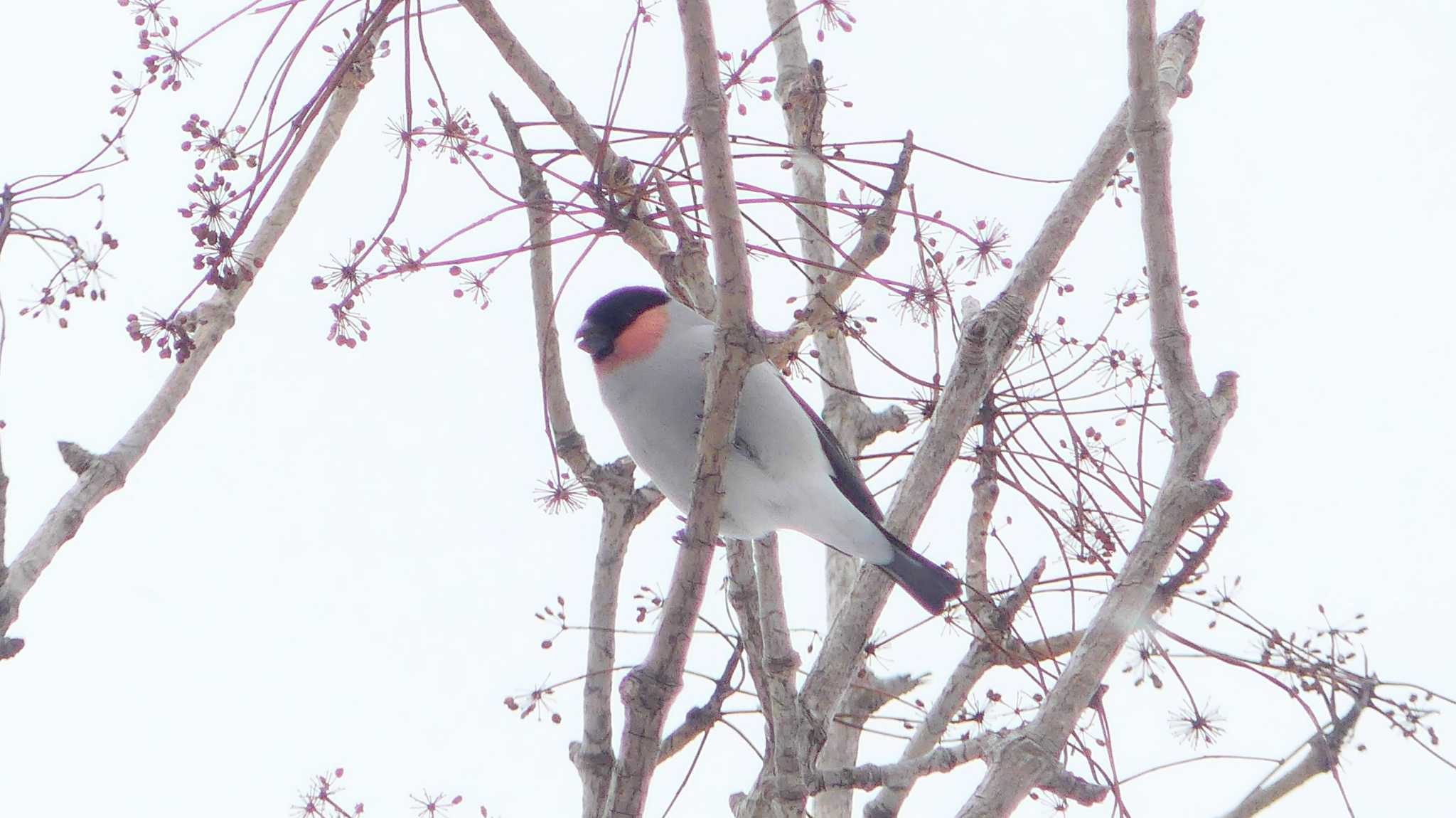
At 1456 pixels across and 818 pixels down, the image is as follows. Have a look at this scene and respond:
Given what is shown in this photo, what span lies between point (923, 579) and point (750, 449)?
512 mm

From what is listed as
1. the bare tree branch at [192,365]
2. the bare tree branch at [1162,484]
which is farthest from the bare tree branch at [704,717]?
the bare tree branch at [192,365]

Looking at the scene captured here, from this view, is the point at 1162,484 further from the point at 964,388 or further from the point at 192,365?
the point at 192,365

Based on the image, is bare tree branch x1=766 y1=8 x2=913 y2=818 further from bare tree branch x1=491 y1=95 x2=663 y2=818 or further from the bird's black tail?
bare tree branch x1=491 y1=95 x2=663 y2=818

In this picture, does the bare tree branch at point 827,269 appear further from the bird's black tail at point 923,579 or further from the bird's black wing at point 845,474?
the bird's black tail at point 923,579

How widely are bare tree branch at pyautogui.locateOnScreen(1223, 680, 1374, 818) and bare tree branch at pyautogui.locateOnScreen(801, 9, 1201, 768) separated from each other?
0.85m

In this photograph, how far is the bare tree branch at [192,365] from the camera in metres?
2.45

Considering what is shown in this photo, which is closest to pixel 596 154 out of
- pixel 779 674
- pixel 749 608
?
pixel 749 608

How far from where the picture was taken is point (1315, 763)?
2.51 m

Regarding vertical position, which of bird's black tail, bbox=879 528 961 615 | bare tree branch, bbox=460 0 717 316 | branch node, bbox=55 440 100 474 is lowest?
branch node, bbox=55 440 100 474

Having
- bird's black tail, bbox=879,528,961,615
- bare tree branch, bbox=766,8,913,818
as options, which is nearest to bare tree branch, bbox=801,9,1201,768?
bird's black tail, bbox=879,528,961,615

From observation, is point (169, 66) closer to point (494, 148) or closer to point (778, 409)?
point (494, 148)

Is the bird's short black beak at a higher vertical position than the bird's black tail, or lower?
higher

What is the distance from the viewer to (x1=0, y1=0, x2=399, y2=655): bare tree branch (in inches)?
96.6

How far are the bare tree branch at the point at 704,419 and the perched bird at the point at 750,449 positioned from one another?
0.62 m
